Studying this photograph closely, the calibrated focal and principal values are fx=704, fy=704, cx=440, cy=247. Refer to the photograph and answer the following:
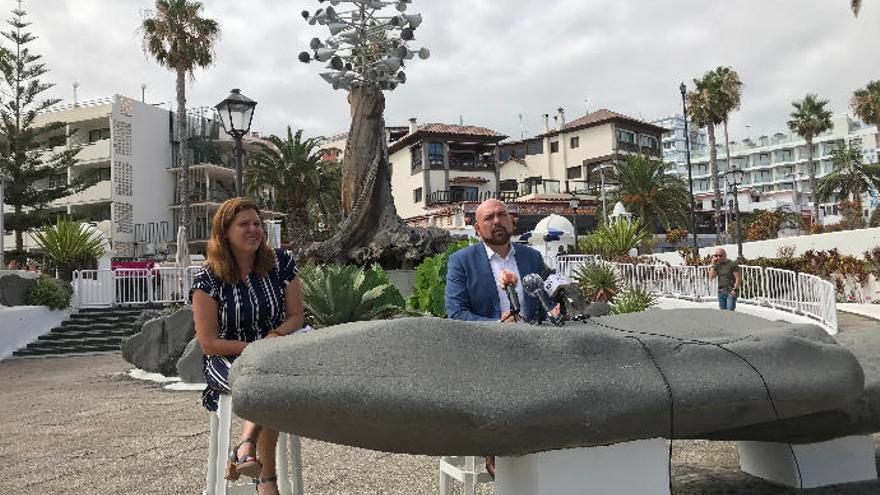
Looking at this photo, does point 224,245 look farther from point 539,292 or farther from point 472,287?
point 539,292

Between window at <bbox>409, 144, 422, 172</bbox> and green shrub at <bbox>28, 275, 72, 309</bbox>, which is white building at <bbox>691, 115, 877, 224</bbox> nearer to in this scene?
window at <bbox>409, 144, 422, 172</bbox>

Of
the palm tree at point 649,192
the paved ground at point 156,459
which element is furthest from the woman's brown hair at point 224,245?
the palm tree at point 649,192

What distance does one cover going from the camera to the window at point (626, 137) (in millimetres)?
56369

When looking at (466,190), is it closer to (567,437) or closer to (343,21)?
(343,21)

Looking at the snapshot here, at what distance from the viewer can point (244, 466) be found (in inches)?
107

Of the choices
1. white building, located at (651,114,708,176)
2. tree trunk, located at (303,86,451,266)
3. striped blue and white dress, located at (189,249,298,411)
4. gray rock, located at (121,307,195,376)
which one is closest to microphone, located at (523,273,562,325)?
striped blue and white dress, located at (189,249,298,411)

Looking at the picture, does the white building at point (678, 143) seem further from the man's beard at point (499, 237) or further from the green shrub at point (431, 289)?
the man's beard at point (499, 237)

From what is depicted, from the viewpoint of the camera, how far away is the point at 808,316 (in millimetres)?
14344

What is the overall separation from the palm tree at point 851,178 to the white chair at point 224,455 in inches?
2355

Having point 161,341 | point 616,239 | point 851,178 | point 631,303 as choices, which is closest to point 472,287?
point 161,341

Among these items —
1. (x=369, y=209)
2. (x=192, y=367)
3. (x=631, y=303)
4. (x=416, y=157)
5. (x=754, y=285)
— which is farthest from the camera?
(x=416, y=157)

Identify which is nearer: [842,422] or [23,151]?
[842,422]

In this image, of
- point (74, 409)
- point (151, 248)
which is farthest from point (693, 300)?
point (151, 248)

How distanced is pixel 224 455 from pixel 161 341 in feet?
29.4
